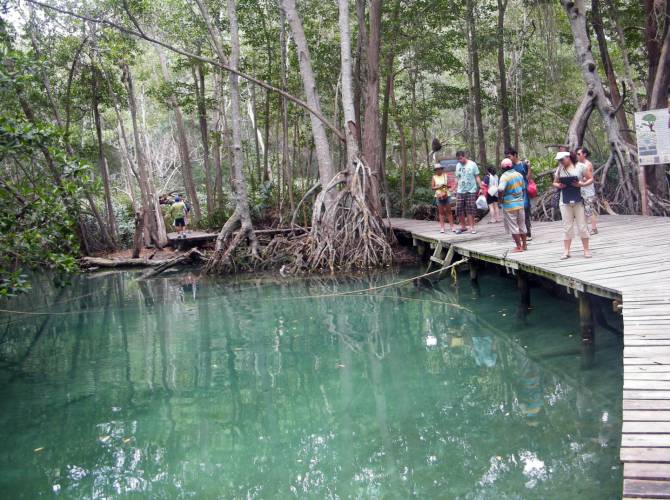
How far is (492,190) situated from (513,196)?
19.8 inches

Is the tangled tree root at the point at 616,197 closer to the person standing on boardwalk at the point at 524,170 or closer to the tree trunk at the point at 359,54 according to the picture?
the person standing on boardwalk at the point at 524,170

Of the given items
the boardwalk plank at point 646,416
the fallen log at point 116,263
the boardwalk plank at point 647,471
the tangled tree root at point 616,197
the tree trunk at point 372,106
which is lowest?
the boardwalk plank at point 647,471

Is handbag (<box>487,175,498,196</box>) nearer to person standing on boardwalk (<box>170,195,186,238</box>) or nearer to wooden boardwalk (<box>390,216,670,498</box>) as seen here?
wooden boardwalk (<box>390,216,670,498</box>)

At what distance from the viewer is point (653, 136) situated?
991cm

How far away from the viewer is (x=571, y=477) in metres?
3.90

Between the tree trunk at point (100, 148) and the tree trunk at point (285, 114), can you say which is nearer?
the tree trunk at point (285, 114)

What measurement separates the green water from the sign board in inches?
120

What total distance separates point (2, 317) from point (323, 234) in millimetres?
6229

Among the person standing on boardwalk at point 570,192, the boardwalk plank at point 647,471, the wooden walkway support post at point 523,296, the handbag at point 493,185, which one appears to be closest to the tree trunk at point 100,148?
the handbag at point 493,185

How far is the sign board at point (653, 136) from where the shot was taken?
9.77m

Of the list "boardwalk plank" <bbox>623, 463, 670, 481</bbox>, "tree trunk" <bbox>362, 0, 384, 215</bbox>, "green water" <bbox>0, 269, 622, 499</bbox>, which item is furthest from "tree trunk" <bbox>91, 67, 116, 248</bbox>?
"boardwalk plank" <bbox>623, 463, 670, 481</bbox>

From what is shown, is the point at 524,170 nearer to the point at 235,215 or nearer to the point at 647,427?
the point at 647,427

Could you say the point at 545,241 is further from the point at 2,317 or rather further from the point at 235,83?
the point at 2,317

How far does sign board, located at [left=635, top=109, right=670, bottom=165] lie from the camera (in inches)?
384
